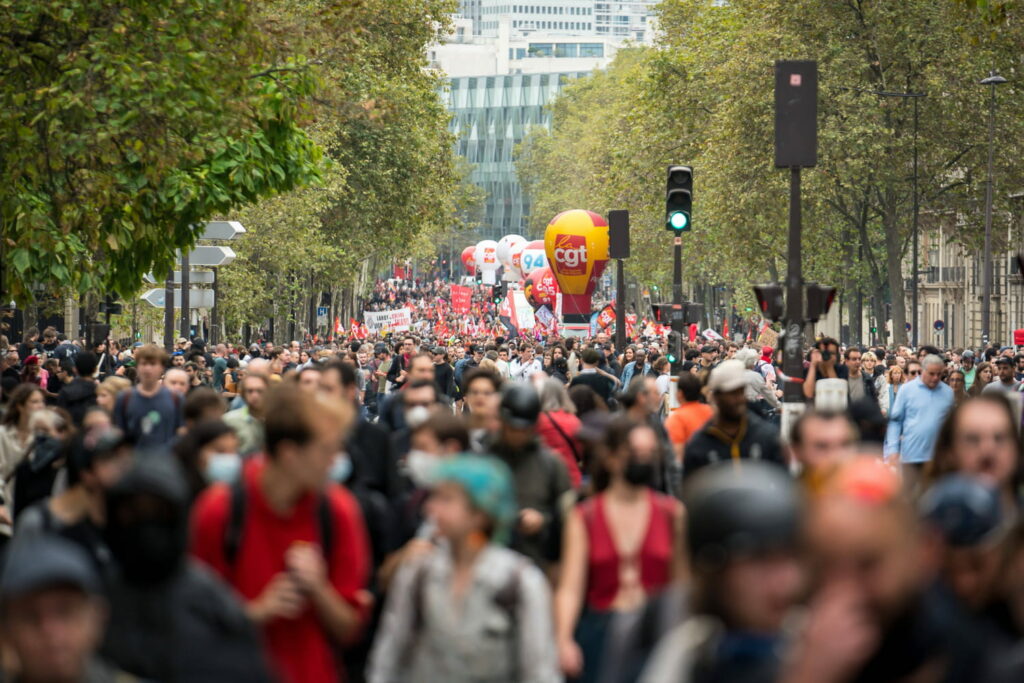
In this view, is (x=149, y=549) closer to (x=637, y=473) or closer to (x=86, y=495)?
(x=637, y=473)

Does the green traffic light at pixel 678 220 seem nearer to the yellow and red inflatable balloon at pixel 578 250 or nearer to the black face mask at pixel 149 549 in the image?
the black face mask at pixel 149 549

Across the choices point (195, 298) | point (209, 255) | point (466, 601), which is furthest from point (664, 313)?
point (466, 601)

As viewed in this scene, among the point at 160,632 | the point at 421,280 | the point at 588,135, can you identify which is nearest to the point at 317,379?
the point at 160,632

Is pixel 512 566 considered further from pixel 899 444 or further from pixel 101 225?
pixel 101 225

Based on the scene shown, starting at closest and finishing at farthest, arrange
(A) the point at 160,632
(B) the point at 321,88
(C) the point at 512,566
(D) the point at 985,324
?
(A) the point at 160,632 < (C) the point at 512,566 < (B) the point at 321,88 < (D) the point at 985,324

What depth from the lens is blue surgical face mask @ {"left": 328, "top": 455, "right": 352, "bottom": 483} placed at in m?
7.09

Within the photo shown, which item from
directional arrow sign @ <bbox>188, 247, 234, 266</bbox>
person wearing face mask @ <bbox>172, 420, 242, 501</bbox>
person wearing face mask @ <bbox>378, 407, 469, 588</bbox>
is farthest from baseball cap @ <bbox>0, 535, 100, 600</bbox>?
directional arrow sign @ <bbox>188, 247, 234, 266</bbox>

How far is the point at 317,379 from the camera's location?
1088cm

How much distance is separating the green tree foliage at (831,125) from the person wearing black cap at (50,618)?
122 ft

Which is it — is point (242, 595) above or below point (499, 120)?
below

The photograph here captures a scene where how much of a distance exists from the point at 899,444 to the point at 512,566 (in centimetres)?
1044

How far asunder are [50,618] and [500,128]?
18435cm

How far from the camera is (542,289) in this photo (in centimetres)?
7125

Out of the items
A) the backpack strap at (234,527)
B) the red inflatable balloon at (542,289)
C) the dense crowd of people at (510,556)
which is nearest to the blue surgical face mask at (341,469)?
the dense crowd of people at (510,556)
